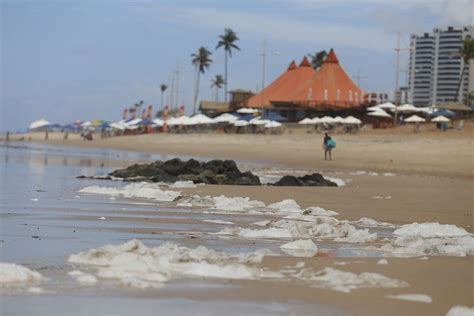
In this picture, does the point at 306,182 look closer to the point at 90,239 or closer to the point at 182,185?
the point at 182,185

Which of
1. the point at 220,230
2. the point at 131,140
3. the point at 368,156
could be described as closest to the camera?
the point at 220,230

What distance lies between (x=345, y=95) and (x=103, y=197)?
75.1 metres

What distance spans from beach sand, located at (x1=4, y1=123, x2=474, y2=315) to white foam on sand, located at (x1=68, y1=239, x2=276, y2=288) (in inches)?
12.2

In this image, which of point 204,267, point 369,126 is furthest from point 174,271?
point 369,126

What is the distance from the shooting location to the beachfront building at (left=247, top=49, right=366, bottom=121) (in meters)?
83.8

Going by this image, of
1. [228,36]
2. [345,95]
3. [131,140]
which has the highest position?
[228,36]

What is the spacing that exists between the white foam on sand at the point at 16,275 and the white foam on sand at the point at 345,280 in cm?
237

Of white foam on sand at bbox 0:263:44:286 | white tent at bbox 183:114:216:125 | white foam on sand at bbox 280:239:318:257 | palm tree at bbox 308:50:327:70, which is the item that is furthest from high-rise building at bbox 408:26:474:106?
white foam on sand at bbox 0:263:44:286

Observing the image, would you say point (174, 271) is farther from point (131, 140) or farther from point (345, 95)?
point (345, 95)

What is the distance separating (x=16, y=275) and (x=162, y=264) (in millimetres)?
1446

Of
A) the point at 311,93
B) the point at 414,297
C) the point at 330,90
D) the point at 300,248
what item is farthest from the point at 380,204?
the point at 330,90

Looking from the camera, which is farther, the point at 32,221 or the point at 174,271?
the point at 32,221

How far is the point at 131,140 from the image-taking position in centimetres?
8125

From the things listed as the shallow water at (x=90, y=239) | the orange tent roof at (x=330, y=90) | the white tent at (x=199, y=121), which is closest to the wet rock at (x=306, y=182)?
the shallow water at (x=90, y=239)
